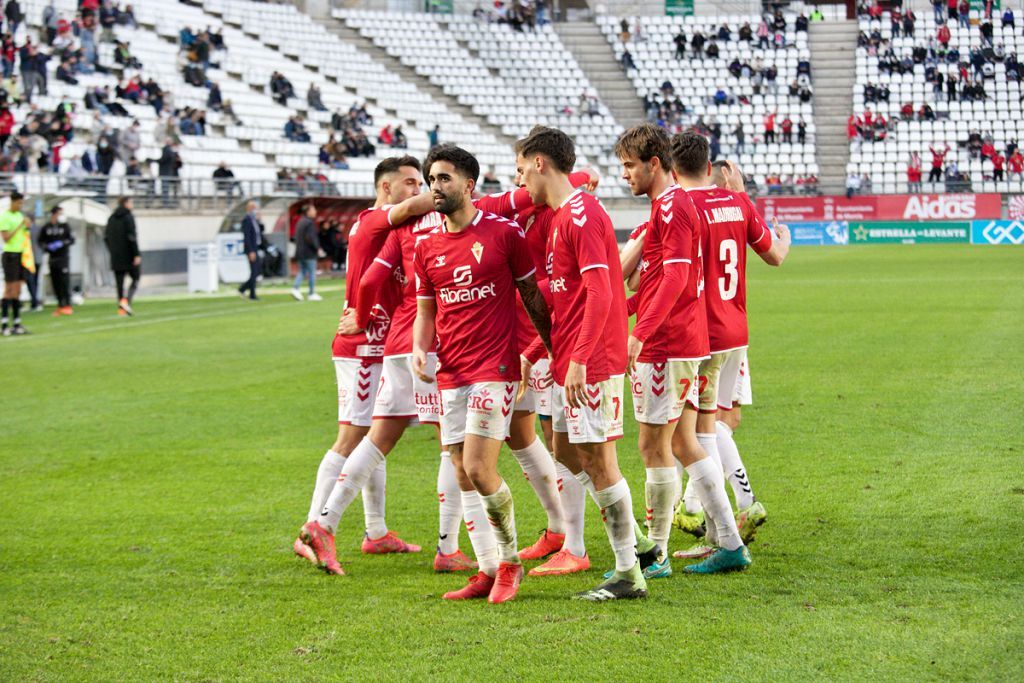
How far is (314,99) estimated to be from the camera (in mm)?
43156

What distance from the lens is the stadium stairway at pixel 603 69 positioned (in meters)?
51.8

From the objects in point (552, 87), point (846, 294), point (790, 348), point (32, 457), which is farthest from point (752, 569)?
point (552, 87)

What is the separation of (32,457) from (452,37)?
151ft

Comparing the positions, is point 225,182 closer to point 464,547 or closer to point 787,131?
point 787,131

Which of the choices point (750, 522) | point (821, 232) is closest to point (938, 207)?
point (821, 232)

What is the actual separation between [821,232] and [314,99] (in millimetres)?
18221

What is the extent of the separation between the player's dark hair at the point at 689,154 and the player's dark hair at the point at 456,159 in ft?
3.88

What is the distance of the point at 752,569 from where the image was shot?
6.16 metres

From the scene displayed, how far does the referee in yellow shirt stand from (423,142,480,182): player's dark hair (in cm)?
1554

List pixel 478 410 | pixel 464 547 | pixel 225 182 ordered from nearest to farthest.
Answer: pixel 478 410
pixel 464 547
pixel 225 182

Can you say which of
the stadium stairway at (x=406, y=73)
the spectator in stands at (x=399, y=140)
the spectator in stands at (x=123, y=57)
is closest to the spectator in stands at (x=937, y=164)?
the stadium stairway at (x=406, y=73)

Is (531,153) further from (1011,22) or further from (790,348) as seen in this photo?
(1011,22)

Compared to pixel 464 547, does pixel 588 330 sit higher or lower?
higher

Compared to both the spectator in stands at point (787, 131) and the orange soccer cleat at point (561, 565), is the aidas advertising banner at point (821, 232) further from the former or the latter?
the orange soccer cleat at point (561, 565)
